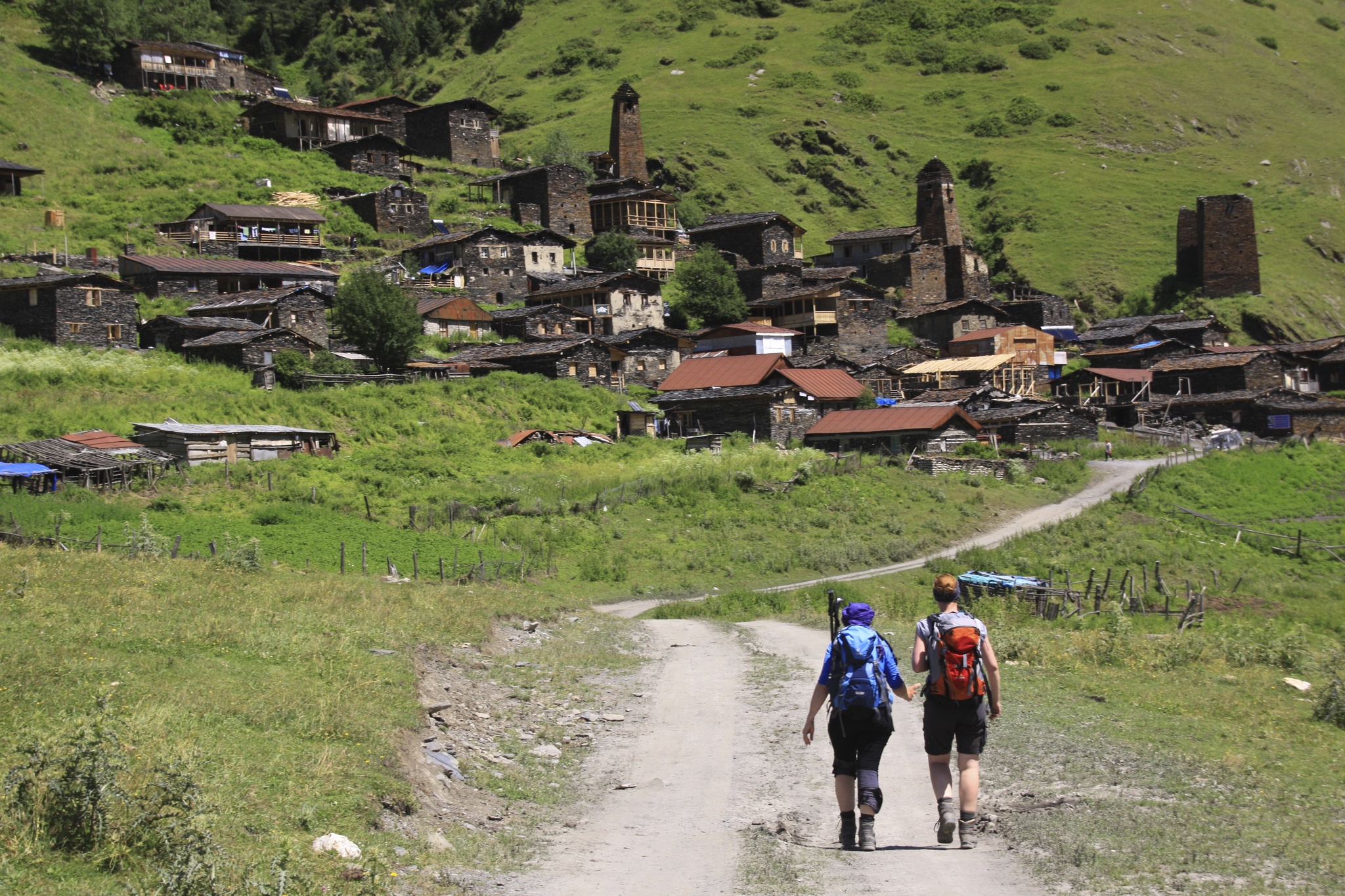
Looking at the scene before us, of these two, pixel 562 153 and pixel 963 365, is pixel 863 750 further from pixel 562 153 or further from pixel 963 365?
pixel 562 153

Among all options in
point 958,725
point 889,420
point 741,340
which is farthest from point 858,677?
point 741,340

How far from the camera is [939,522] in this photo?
148 ft

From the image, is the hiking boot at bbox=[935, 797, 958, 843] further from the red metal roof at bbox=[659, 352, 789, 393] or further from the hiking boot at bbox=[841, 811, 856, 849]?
the red metal roof at bbox=[659, 352, 789, 393]

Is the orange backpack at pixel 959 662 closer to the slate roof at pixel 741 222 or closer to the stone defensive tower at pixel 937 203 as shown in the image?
the slate roof at pixel 741 222

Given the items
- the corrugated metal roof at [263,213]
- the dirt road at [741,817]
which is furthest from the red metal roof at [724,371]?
the dirt road at [741,817]

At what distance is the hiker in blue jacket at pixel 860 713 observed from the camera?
1116 cm

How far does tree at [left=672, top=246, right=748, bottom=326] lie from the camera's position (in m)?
77.2

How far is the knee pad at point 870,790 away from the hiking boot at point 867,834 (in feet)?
0.41

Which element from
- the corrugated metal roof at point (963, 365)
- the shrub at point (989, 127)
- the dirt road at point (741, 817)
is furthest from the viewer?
the shrub at point (989, 127)

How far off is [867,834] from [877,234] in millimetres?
84416

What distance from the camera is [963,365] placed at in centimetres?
7369

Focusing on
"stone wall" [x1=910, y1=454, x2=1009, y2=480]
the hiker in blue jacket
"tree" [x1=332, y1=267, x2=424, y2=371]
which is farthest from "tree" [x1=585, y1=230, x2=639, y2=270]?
the hiker in blue jacket

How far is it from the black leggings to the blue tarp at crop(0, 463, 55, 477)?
31.6 meters

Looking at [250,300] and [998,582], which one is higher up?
[250,300]
